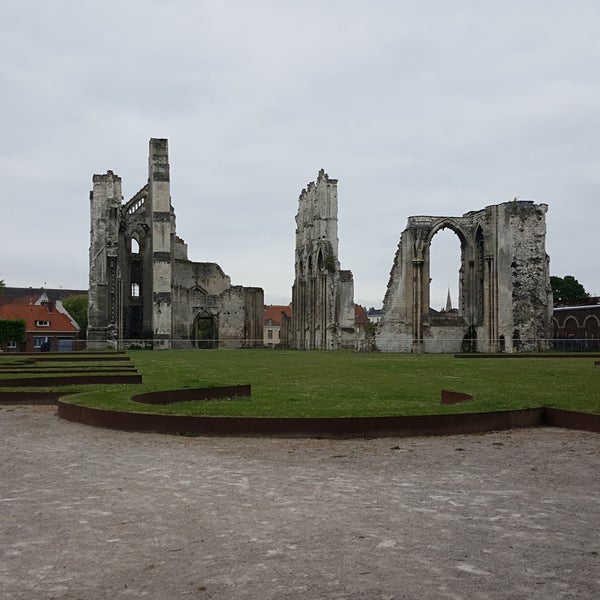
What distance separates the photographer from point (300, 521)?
553 cm

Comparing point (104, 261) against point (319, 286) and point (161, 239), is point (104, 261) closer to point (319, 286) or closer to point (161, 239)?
point (161, 239)

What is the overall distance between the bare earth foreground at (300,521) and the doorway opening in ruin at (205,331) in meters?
49.4

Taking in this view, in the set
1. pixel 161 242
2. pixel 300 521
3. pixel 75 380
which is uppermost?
pixel 161 242

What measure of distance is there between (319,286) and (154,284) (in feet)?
44.5

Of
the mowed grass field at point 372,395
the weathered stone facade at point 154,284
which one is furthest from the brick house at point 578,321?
the mowed grass field at point 372,395

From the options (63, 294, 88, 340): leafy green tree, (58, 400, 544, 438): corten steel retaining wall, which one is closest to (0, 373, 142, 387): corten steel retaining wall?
(58, 400, 544, 438): corten steel retaining wall

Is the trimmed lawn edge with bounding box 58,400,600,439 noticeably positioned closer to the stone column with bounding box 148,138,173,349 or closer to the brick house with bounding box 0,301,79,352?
the stone column with bounding box 148,138,173,349

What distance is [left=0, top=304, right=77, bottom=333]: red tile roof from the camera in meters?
60.4

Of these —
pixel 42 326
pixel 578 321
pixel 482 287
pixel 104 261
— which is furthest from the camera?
pixel 578 321

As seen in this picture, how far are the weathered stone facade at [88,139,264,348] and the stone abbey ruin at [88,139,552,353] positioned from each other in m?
0.08

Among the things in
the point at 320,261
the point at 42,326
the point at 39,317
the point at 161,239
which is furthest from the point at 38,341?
the point at 320,261

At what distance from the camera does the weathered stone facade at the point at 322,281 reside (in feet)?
185

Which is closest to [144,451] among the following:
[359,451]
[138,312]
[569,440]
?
[359,451]

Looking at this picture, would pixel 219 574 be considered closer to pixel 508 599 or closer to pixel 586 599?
pixel 508 599
